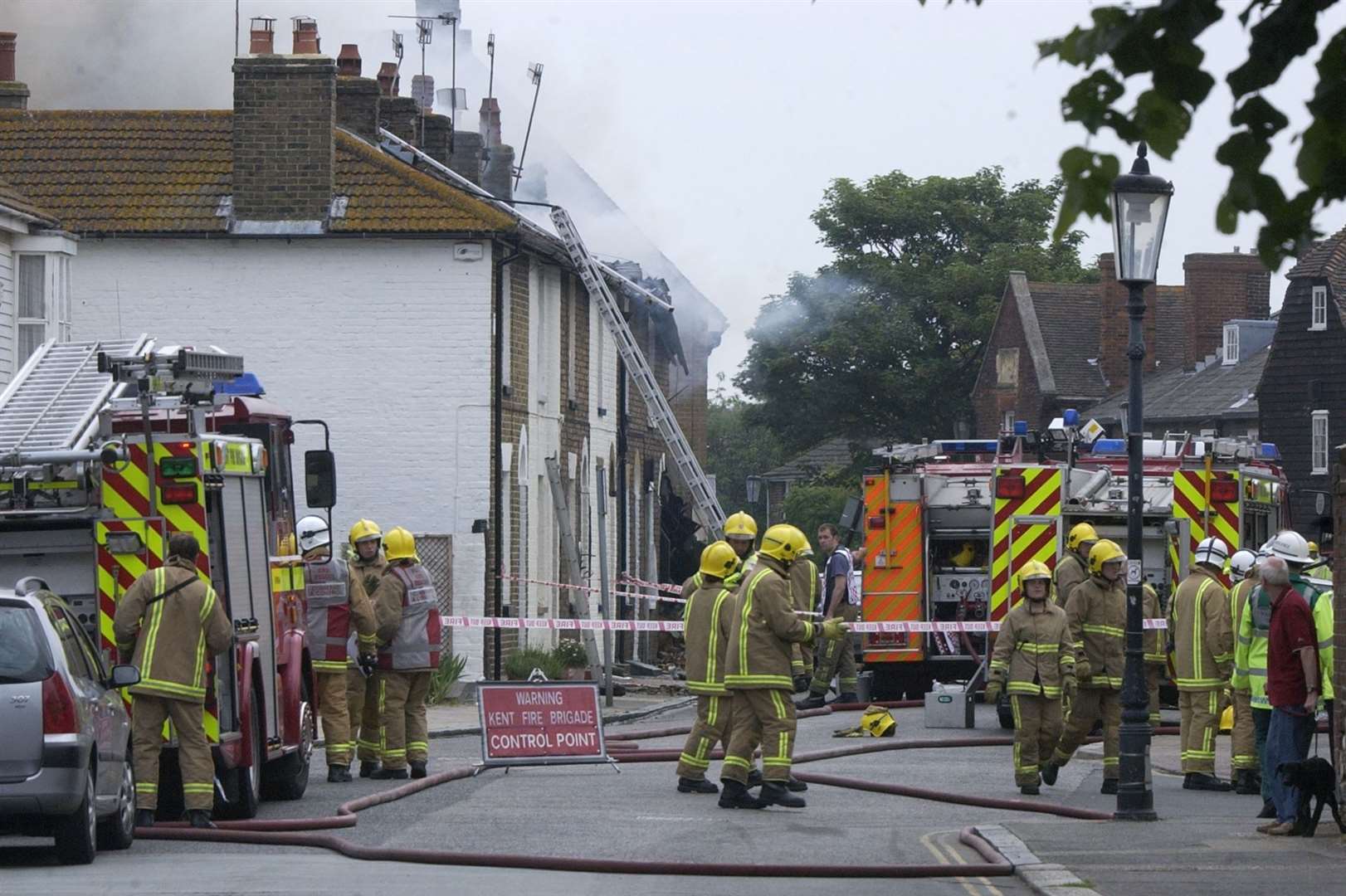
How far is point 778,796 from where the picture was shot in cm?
1524

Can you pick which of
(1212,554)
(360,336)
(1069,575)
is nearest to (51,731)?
(1212,554)

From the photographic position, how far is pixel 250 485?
1519 cm

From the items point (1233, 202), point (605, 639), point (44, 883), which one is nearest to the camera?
point (1233, 202)

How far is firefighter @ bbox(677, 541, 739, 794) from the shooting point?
16.0m

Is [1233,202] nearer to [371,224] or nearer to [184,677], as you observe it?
[184,677]

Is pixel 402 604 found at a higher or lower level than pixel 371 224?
lower

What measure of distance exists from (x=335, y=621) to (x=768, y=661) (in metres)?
3.54

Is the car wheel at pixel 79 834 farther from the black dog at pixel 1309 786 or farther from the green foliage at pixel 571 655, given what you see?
the green foliage at pixel 571 655

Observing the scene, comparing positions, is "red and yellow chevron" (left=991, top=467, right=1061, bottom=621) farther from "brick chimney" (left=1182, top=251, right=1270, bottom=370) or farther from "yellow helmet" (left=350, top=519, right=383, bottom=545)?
"brick chimney" (left=1182, top=251, right=1270, bottom=370)

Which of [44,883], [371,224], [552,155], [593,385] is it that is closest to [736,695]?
[44,883]

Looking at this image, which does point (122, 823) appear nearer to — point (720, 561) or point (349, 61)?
point (720, 561)

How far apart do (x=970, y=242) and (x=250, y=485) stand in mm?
56665

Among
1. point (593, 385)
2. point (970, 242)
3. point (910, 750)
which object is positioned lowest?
point (910, 750)

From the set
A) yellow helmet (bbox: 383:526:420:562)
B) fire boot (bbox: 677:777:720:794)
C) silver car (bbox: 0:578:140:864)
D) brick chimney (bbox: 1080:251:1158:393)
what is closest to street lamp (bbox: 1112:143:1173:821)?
fire boot (bbox: 677:777:720:794)
